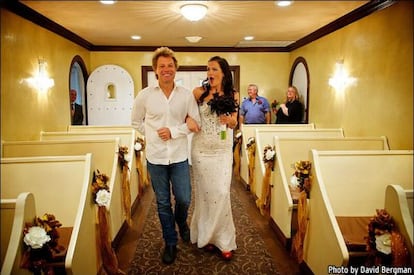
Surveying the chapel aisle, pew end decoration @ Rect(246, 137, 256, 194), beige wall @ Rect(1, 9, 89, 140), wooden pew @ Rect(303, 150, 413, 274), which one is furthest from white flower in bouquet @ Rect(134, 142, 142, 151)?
wooden pew @ Rect(303, 150, 413, 274)

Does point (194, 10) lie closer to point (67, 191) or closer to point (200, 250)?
point (67, 191)

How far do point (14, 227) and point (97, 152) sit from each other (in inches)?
A: 56.2

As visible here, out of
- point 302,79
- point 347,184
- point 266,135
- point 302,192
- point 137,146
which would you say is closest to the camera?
point 347,184

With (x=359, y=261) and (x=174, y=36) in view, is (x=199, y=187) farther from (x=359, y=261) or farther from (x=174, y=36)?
(x=174, y=36)

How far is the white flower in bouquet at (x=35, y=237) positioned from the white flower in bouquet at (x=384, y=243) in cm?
153

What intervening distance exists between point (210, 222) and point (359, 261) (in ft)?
3.21

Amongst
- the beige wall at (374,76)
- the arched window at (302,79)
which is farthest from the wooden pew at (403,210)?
the arched window at (302,79)

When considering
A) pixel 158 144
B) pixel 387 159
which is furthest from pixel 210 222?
pixel 387 159

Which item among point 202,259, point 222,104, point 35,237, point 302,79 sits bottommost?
point 202,259

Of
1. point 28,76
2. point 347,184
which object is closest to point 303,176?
point 347,184

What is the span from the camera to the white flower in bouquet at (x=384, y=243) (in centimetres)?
147

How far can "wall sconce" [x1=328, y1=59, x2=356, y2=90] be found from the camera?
11.9 feet

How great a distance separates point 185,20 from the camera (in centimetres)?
359

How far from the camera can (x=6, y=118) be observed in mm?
2611
